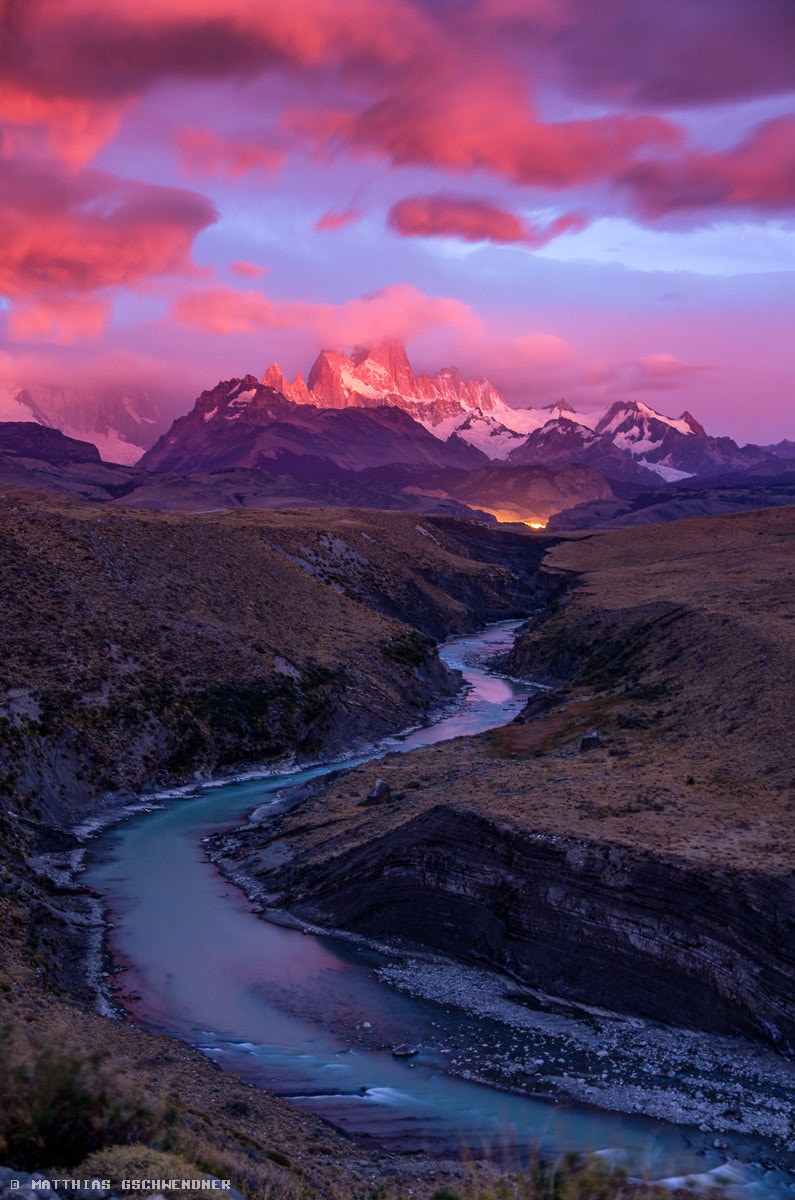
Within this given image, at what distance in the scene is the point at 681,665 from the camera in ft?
212

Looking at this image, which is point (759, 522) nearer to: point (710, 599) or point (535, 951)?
point (710, 599)

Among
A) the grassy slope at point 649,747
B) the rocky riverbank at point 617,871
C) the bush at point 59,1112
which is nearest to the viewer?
the bush at point 59,1112

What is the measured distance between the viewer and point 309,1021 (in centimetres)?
3070

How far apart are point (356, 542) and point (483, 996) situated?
109940mm

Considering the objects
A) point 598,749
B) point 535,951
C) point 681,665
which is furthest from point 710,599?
point 535,951

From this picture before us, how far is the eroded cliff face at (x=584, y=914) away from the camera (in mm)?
27906

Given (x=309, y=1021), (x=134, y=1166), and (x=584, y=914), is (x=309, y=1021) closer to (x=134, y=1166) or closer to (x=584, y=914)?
(x=584, y=914)

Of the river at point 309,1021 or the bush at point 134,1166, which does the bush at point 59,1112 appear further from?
the river at point 309,1021

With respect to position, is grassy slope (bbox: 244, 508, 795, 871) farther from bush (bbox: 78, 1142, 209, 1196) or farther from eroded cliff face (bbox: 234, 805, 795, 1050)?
bush (bbox: 78, 1142, 209, 1196)

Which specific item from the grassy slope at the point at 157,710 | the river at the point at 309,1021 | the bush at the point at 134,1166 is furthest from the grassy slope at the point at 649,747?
the bush at the point at 134,1166

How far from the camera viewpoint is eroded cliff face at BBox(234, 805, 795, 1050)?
2791cm

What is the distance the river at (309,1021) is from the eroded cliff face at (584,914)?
2.98m

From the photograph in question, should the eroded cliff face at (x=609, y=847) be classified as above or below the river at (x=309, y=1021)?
above

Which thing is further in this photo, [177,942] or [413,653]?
[413,653]
